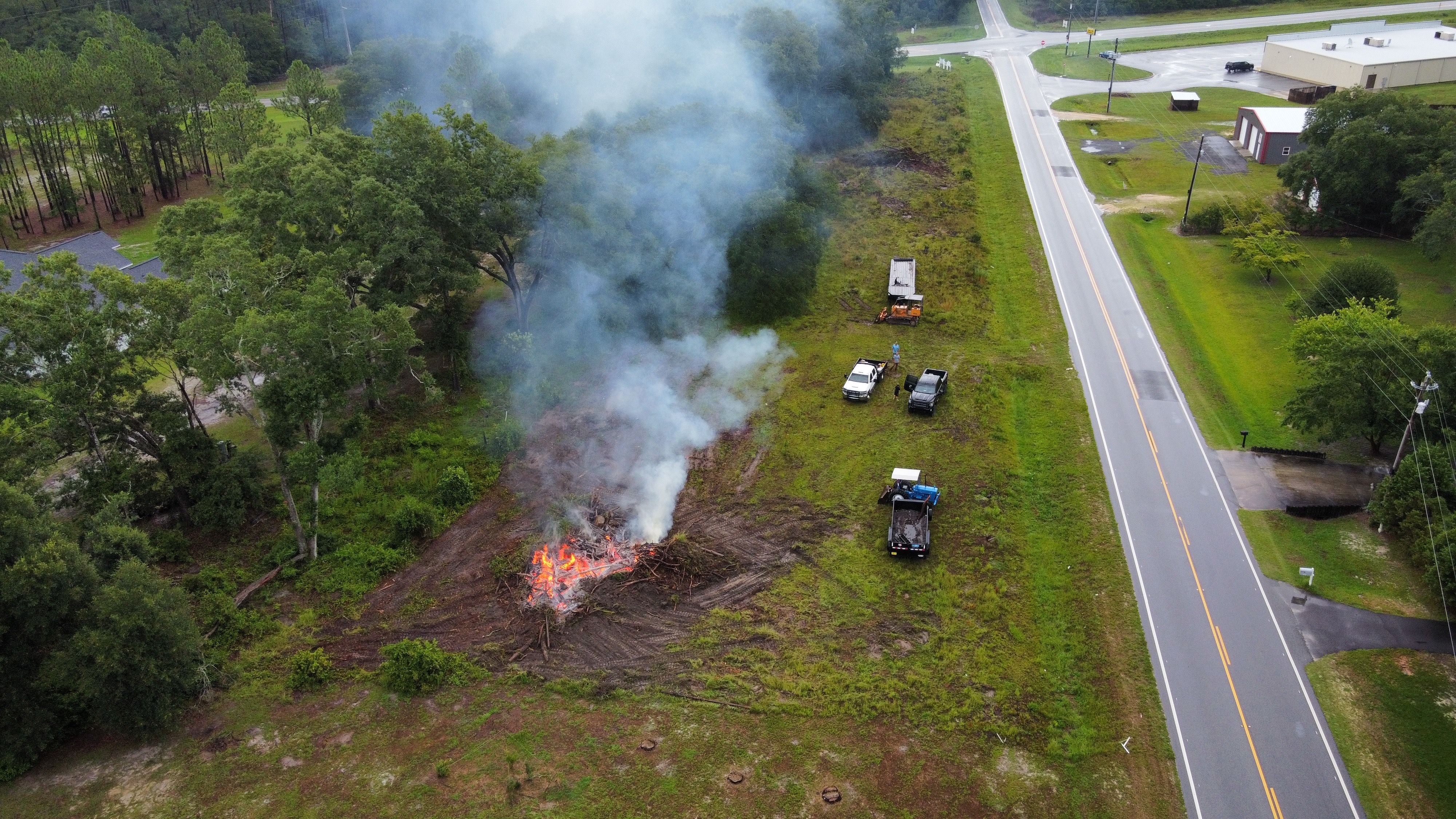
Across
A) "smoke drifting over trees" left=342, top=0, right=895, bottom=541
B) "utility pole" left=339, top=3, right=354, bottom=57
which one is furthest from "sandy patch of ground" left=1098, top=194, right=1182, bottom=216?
"utility pole" left=339, top=3, right=354, bottom=57

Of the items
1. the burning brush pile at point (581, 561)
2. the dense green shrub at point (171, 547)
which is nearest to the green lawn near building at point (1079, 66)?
the burning brush pile at point (581, 561)

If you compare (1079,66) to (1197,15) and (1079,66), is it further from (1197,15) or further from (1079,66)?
(1197,15)

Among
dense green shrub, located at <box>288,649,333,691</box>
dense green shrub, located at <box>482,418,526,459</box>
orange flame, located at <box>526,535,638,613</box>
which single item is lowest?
dense green shrub, located at <box>288,649,333,691</box>

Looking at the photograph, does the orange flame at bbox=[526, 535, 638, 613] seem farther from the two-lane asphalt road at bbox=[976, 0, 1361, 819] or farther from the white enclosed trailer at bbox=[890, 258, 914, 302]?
the white enclosed trailer at bbox=[890, 258, 914, 302]

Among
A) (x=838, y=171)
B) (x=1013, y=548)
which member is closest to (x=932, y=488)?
(x=1013, y=548)

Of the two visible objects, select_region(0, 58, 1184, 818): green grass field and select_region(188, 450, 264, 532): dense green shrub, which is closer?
select_region(0, 58, 1184, 818): green grass field

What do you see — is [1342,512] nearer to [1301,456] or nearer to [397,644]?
[1301,456]
